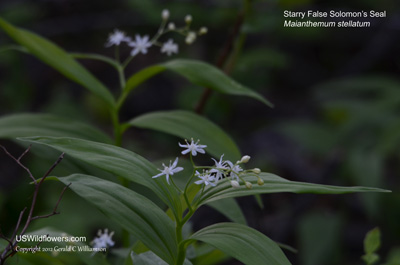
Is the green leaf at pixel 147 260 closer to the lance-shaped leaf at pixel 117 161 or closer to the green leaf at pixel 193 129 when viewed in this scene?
the lance-shaped leaf at pixel 117 161

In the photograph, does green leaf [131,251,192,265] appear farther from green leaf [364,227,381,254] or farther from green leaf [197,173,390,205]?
A: green leaf [364,227,381,254]

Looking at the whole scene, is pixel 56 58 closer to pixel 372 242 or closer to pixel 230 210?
pixel 230 210

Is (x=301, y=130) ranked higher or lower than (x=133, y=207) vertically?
higher

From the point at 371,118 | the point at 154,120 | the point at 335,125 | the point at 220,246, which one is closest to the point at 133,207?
the point at 220,246

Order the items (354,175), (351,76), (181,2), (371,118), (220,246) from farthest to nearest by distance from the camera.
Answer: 1. (351,76)
2. (181,2)
3. (371,118)
4. (354,175)
5. (220,246)

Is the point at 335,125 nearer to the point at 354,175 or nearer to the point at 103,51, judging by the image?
the point at 354,175

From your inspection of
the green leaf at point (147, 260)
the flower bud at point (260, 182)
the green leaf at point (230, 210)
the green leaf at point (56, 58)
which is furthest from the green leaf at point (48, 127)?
the flower bud at point (260, 182)
